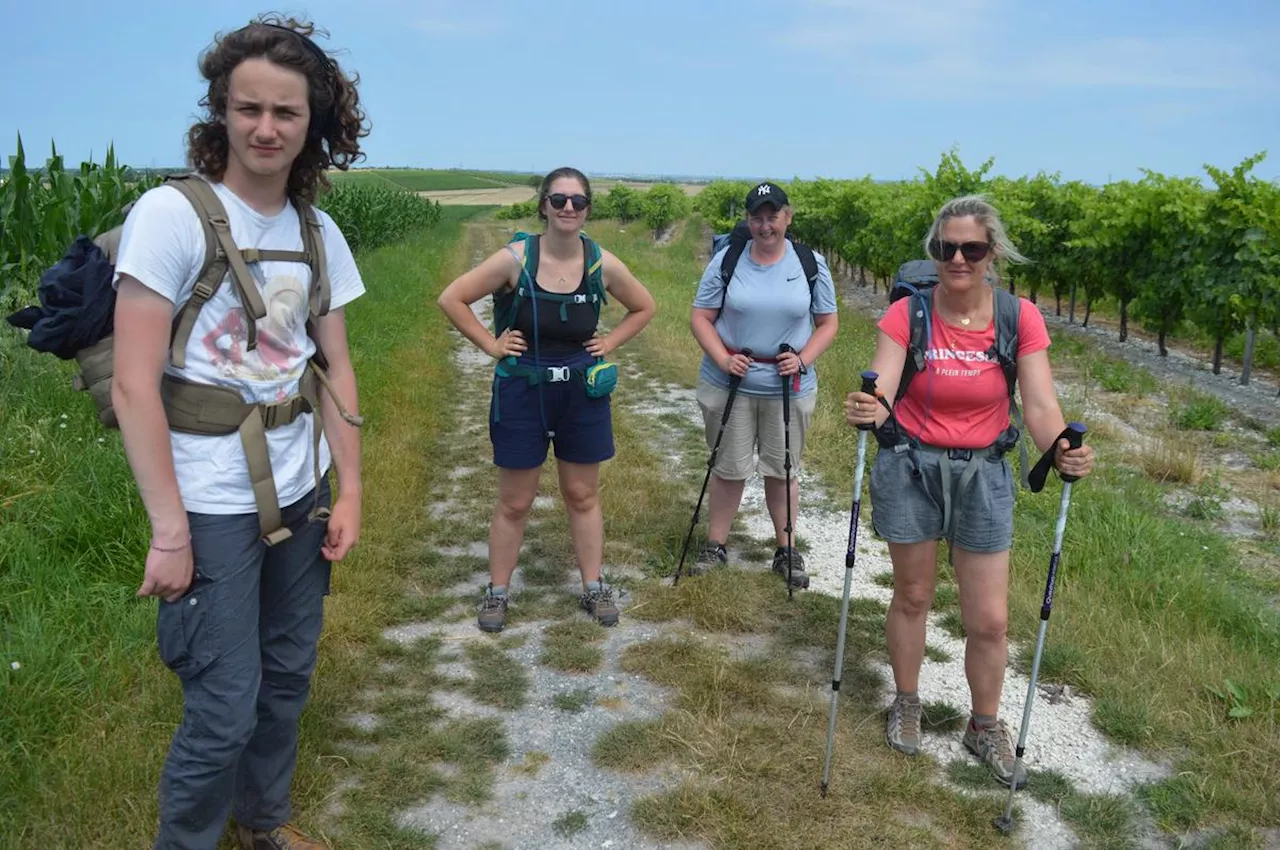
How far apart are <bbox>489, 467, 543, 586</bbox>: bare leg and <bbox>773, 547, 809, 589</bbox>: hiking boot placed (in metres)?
1.44

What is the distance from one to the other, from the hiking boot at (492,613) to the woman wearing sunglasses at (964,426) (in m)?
1.89

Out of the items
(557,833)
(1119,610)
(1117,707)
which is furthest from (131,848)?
(1119,610)

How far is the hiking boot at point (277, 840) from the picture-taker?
269 centimetres

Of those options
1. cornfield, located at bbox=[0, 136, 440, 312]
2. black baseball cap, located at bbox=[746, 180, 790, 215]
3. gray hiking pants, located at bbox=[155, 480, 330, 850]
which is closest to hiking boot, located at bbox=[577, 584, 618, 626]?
black baseball cap, located at bbox=[746, 180, 790, 215]

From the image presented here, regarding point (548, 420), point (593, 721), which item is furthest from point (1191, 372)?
point (593, 721)

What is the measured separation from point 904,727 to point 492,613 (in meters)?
1.91

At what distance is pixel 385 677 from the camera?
12.5 ft

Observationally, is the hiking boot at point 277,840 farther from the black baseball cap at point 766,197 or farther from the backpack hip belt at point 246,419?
the black baseball cap at point 766,197

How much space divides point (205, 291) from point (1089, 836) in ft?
10.1

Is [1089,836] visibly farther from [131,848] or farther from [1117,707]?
[131,848]

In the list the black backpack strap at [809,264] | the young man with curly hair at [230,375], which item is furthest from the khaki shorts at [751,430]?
the young man with curly hair at [230,375]

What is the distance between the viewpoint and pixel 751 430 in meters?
4.79

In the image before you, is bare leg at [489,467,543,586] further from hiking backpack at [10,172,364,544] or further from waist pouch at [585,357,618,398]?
hiking backpack at [10,172,364,544]

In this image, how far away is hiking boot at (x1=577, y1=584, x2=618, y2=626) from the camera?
14.2 feet
